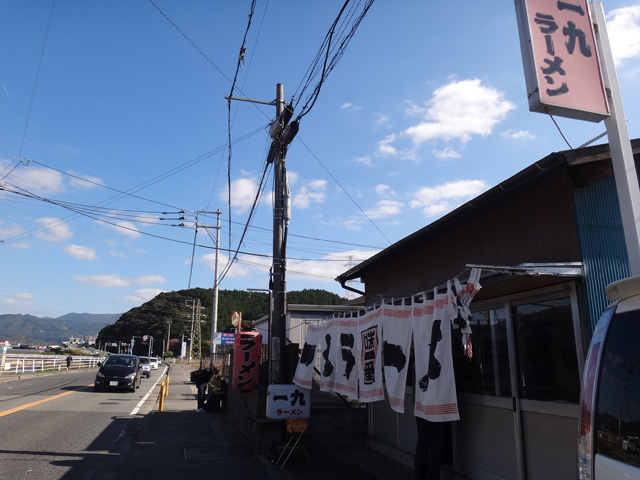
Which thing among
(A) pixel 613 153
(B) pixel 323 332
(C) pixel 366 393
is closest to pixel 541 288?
(A) pixel 613 153

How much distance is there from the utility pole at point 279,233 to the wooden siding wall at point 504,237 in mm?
2706

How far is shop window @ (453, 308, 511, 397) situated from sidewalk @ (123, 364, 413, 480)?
1.95 m

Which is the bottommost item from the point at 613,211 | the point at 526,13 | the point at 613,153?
the point at 613,211

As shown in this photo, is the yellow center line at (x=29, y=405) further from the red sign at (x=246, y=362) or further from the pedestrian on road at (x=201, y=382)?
the red sign at (x=246, y=362)

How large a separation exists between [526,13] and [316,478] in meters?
7.24

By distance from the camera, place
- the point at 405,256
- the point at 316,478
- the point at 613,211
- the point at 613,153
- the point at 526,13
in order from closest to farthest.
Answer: the point at 613,153 → the point at 526,13 → the point at 613,211 → the point at 316,478 → the point at 405,256

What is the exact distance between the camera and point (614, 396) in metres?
2.06

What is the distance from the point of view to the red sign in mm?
10852

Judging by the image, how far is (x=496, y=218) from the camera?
20.1 feet

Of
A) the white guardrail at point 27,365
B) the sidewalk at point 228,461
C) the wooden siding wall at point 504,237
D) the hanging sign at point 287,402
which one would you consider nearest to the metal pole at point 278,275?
the hanging sign at point 287,402

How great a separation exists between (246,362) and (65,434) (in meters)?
4.42

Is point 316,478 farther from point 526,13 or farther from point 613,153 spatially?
point 526,13

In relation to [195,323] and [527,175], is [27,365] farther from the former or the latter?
[195,323]

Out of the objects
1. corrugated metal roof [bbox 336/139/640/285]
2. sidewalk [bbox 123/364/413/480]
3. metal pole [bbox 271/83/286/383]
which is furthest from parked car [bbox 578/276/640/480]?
metal pole [bbox 271/83/286/383]
